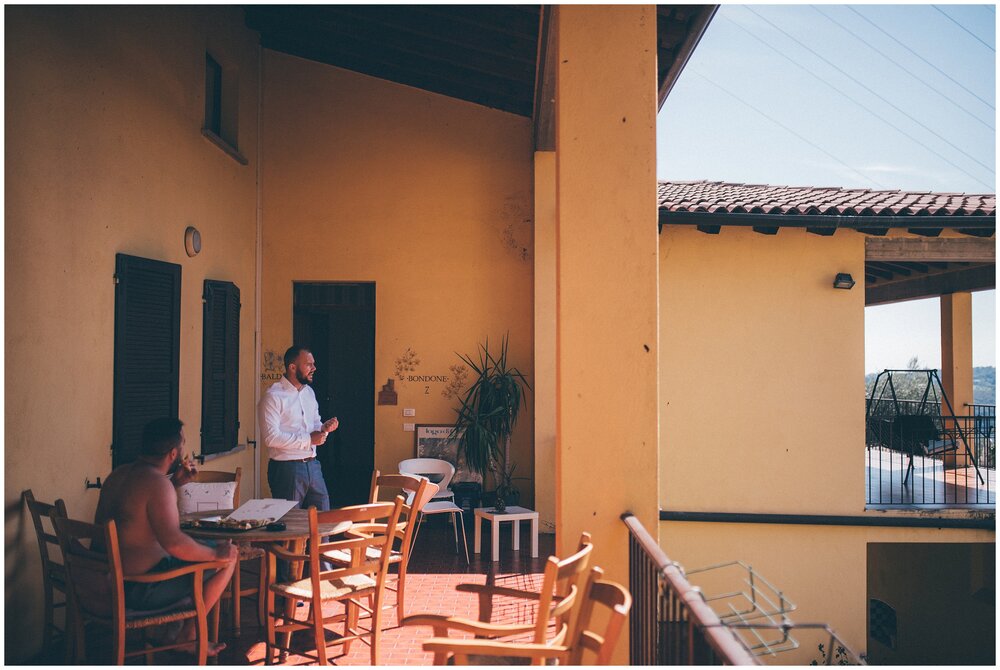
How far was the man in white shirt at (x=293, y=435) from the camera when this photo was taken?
468 centimetres

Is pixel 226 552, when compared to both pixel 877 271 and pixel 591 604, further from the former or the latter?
pixel 877 271

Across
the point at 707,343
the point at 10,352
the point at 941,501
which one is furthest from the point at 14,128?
the point at 941,501

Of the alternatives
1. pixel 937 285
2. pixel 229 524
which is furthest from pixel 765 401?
pixel 229 524

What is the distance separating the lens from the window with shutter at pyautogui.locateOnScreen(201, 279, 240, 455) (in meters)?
6.08

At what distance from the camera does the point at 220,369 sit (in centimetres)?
638

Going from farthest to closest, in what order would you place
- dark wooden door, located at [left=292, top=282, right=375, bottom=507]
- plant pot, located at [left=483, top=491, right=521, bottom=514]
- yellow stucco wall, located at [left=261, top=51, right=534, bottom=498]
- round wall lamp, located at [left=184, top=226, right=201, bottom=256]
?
1. dark wooden door, located at [left=292, top=282, right=375, bottom=507]
2. yellow stucco wall, located at [left=261, top=51, right=534, bottom=498]
3. plant pot, located at [left=483, top=491, right=521, bottom=514]
4. round wall lamp, located at [left=184, top=226, right=201, bottom=256]

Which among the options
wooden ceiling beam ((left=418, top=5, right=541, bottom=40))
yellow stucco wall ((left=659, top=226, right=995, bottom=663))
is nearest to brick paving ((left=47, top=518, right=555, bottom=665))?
yellow stucco wall ((left=659, top=226, right=995, bottom=663))

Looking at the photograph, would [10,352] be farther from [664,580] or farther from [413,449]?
[413,449]

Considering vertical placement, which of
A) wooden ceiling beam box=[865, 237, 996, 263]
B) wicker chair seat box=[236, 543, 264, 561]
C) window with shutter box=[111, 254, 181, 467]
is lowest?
wicker chair seat box=[236, 543, 264, 561]

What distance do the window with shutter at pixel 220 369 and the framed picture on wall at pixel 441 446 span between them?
182cm

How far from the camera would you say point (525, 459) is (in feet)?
24.9

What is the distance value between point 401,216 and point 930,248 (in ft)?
17.6

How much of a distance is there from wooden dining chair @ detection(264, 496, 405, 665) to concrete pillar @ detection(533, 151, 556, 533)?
11.6 feet

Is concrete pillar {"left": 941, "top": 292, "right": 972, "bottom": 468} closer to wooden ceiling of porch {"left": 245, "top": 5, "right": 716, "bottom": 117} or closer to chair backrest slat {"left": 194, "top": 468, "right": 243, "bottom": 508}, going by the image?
wooden ceiling of porch {"left": 245, "top": 5, "right": 716, "bottom": 117}
